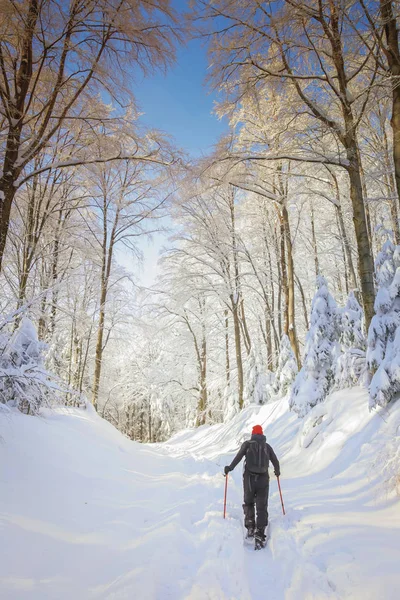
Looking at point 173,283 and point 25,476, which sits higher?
point 173,283

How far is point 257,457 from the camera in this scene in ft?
16.1

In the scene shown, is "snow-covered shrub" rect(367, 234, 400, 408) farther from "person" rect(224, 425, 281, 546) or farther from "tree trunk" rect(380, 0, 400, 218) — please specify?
"person" rect(224, 425, 281, 546)

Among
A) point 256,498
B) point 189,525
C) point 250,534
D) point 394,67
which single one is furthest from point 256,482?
point 394,67

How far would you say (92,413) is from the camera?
33.8 ft

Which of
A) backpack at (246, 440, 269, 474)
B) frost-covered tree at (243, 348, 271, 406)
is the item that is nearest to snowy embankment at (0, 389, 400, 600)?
backpack at (246, 440, 269, 474)

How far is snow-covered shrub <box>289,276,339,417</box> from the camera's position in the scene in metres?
8.98

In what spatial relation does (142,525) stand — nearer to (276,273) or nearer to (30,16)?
(30,16)

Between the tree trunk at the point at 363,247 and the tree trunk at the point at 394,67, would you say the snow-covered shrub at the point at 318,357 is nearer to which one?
the tree trunk at the point at 363,247

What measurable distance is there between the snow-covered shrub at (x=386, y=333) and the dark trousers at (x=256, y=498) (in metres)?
2.35

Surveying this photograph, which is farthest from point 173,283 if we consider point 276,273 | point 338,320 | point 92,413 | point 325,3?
point 325,3

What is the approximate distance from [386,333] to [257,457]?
3.14m

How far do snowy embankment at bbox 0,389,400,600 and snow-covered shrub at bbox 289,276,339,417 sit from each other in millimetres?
1694

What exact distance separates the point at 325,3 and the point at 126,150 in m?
4.72

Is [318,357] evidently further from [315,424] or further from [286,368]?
[286,368]
